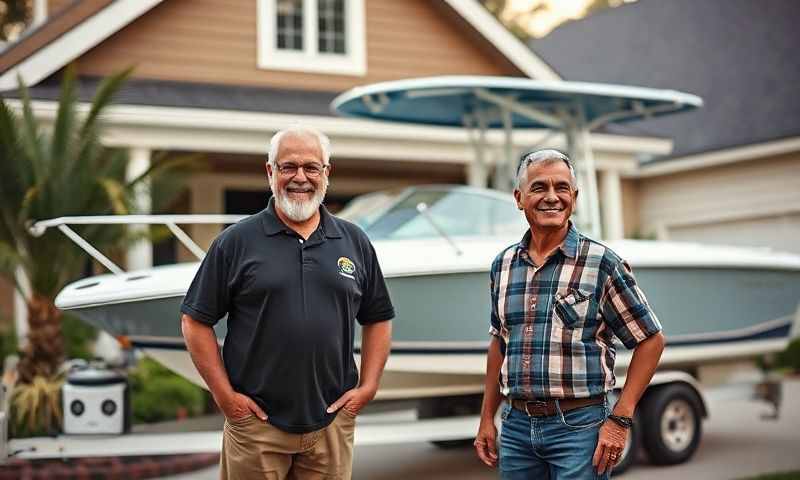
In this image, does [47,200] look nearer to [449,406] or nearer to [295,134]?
[449,406]

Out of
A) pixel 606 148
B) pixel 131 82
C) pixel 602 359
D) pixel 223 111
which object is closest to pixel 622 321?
pixel 602 359

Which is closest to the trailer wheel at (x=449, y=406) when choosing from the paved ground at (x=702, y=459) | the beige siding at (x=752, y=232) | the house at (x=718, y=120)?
the paved ground at (x=702, y=459)

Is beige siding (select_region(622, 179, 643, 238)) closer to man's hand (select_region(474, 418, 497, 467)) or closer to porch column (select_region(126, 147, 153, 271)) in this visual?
porch column (select_region(126, 147, 153, 271))

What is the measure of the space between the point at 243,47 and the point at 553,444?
9699 mm

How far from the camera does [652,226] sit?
16234mm

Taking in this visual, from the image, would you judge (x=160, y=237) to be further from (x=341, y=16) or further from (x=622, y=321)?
(x=622, y=321)

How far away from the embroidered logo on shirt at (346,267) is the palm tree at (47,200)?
16.1 feet

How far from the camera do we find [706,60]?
18.1 meters

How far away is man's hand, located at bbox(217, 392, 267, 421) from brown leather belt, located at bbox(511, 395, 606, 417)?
0.89 metres

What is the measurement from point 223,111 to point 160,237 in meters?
2.09

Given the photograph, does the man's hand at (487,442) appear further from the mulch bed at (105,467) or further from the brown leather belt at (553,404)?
the mulch bed at (105,467)

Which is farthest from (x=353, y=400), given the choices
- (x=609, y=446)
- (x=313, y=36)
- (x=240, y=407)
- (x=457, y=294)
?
(x=313, y=36)

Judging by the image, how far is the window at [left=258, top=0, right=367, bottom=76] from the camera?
12.1 m

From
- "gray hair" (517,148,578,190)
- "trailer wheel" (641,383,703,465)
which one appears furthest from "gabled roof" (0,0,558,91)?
"gray hair" (517,148,578,190)
